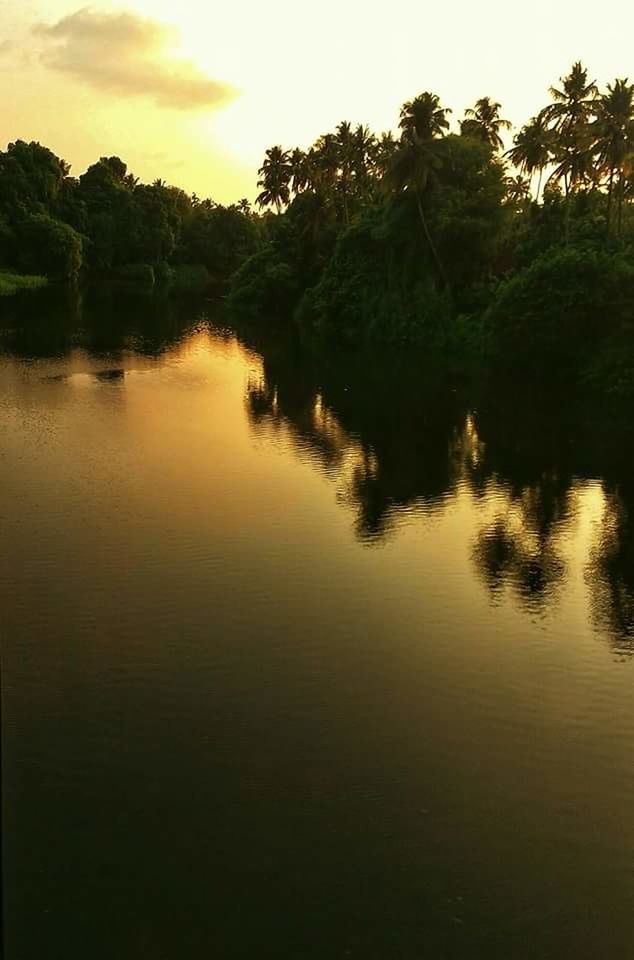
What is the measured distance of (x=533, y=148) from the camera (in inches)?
3009

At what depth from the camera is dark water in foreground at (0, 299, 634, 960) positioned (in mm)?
12648

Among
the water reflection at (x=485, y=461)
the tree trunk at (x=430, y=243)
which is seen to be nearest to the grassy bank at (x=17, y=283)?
the tree trunk at (x=430, y=243)

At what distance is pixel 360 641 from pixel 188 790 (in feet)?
23.3

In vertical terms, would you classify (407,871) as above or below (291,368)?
below

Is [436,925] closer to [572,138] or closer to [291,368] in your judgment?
[291,368]

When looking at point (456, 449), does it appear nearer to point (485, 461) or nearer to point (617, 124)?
point (485, 461)

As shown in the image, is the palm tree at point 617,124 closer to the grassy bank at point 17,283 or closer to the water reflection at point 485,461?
the water reflection at point 485,461

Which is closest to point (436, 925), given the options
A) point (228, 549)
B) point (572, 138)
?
point (228, 549)

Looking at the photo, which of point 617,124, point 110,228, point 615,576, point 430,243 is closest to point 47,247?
point 110,228

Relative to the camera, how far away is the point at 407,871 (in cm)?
1338

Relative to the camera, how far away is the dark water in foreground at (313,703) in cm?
1265

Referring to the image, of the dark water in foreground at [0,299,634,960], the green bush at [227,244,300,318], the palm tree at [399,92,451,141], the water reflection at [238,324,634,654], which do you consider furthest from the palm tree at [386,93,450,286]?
the dark water in foreground at [0,299,634,960]

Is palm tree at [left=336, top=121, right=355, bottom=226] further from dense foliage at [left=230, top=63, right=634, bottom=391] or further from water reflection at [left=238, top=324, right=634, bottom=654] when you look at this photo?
water reflection at [left=238, top=324, right=634, bottom=654]

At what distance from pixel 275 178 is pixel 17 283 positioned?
4053cm
